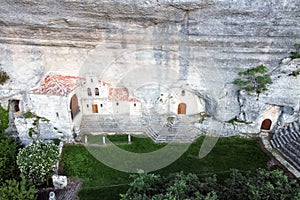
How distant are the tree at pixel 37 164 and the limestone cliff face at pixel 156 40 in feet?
15.4

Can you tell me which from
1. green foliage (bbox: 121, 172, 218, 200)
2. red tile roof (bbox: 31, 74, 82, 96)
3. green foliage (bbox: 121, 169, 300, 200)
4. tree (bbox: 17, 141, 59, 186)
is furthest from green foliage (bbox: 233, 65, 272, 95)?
tree (bbox: 17, 141, 59, 186)

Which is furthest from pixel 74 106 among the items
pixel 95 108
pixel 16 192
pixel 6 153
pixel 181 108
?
pixel 181 108

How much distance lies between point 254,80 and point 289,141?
14.5ft

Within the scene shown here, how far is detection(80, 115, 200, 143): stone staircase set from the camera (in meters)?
19.5

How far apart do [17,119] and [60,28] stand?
23.2 feet

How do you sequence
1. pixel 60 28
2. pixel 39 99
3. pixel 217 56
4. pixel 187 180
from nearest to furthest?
1. pixel 187 180
2. pixel 60 28
3. pixel 217 56
4. pixel 39 99

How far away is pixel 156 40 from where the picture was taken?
16.2m

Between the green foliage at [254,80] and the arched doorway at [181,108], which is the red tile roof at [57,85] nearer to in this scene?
the arched doorway at [181,108]

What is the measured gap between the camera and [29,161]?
15852 millimetres

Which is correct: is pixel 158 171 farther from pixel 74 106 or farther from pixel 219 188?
pixel 74 106

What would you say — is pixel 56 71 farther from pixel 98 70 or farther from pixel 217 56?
pixel 217 56

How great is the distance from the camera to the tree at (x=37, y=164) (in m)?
15.7

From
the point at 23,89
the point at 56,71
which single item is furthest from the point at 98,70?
the point at 23,89

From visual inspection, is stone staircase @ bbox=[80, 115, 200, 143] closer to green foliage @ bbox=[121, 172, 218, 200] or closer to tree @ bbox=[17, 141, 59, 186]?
tree @ bbox=[17, 141, 59, 186]
